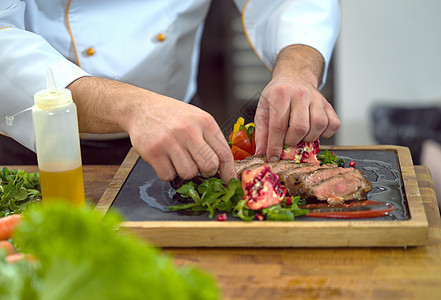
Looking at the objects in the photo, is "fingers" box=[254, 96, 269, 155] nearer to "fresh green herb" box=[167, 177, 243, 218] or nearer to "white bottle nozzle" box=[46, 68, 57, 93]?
"fresh green herb" box=[167, 177, 243, 218]

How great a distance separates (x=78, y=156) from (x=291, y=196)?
27.4 inches

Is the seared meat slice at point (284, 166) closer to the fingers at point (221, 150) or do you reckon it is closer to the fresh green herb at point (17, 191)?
the fingers at point (221, 150)

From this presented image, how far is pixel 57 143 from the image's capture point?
1.60 m

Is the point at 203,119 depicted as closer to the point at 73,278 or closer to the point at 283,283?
the point at 283,283

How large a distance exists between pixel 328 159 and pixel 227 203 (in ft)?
1.98

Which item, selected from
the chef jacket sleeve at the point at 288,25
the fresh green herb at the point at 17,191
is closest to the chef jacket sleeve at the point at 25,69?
the fresh green herb at the point at 17,191

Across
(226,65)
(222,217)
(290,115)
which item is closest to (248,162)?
(290,115)

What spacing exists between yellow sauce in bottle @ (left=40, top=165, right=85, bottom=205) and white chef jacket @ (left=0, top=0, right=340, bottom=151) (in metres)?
0.35

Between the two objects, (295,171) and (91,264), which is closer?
(91,264)

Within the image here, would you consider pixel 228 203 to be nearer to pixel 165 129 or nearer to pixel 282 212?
pixel 282 212

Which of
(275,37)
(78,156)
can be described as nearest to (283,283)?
(78,156)

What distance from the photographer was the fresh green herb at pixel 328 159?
2098 mm

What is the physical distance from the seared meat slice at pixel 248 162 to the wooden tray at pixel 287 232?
0.37 m

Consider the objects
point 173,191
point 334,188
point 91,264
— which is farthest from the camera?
point 173,191
